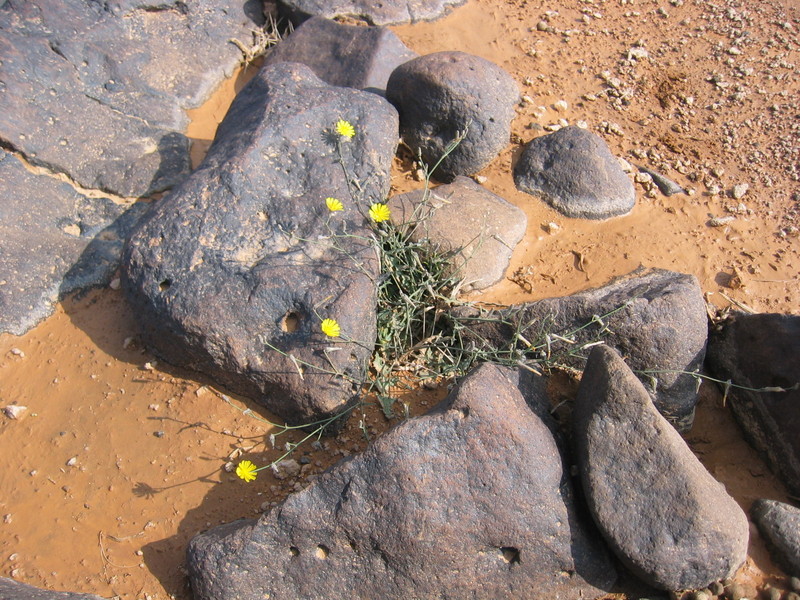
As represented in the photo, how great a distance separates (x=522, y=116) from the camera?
14.4 feet

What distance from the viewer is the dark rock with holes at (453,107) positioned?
3.82 metres

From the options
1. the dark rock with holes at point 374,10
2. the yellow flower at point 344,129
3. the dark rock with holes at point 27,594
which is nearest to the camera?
the dark rock with holes at point 27,594

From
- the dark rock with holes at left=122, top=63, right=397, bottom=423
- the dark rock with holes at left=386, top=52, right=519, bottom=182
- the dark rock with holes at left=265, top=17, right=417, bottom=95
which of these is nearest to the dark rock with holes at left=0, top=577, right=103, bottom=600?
the dark rock with holes at left=122, top=63, right=397, bottom=423

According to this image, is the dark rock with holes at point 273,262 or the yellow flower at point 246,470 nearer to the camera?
the yellow flower at point 246,470

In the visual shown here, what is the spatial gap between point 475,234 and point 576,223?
71 cm

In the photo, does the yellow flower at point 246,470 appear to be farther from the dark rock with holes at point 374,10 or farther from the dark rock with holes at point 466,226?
the dark rock with holes at point 374,10

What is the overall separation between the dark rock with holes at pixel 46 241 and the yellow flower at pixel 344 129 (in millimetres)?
1305

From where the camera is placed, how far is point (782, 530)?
8.76ft

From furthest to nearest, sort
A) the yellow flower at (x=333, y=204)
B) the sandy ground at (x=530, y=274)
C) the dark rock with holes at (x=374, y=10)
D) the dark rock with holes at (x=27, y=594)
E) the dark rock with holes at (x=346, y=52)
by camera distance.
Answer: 1. the dark rock with holes at (x=374, y=10)
2. the dark rock with holes at (x=346, y=52)
3. the yellow flower at (x=333, y=204)
4. the sandy ground at (x=530, y=274)
5. the dark rock with holes at (x=27, y=594)

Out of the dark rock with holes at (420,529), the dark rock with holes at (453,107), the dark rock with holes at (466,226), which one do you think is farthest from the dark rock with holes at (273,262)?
the dark rock with holes at (420,529)

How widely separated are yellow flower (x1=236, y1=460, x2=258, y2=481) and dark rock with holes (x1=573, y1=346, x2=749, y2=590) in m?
1.35

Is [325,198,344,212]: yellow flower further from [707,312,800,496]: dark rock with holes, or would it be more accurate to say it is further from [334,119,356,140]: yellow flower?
[707,312,800,496]: dark rock with holes

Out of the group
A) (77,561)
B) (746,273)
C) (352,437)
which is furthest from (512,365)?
(77,561)

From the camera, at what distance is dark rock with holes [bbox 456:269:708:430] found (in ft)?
9.75
